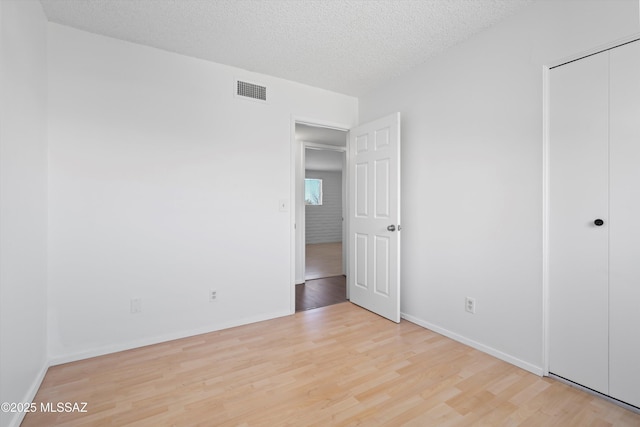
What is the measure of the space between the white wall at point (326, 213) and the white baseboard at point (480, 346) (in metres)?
6.71

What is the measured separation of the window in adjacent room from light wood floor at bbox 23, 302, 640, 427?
7.32m

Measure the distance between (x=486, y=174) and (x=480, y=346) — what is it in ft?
4.54

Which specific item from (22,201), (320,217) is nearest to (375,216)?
(22,201)

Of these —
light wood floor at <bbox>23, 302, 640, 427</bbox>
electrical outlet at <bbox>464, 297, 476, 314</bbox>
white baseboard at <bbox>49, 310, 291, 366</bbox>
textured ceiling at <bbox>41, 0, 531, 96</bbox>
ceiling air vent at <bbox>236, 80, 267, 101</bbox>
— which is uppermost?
textured ceiling at <bbox>41, 0, 531, 96</bbox>

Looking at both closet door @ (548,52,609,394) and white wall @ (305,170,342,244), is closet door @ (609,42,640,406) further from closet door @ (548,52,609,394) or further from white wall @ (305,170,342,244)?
white wall @ (305,170,342,244)

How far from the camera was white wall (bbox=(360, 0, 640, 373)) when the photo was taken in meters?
2.01

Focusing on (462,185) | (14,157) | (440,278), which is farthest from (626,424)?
(14,157)

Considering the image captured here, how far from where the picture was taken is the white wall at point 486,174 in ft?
6.61

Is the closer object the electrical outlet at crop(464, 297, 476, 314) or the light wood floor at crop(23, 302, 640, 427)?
the light wood floor at crop(23, 302, 640, 427)

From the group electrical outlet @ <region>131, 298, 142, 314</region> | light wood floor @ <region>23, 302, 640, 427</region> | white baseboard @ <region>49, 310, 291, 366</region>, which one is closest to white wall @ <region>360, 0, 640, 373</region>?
light wood floor @ <region>23, 302, 640, 427</region>

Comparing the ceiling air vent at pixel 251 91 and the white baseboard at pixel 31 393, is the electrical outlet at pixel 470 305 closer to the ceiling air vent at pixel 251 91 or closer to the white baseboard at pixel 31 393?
the ceiling air vent at pixel 251 91

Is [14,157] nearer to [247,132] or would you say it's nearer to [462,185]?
[247,132]

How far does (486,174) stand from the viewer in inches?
92.1

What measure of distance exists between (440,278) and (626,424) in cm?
138
